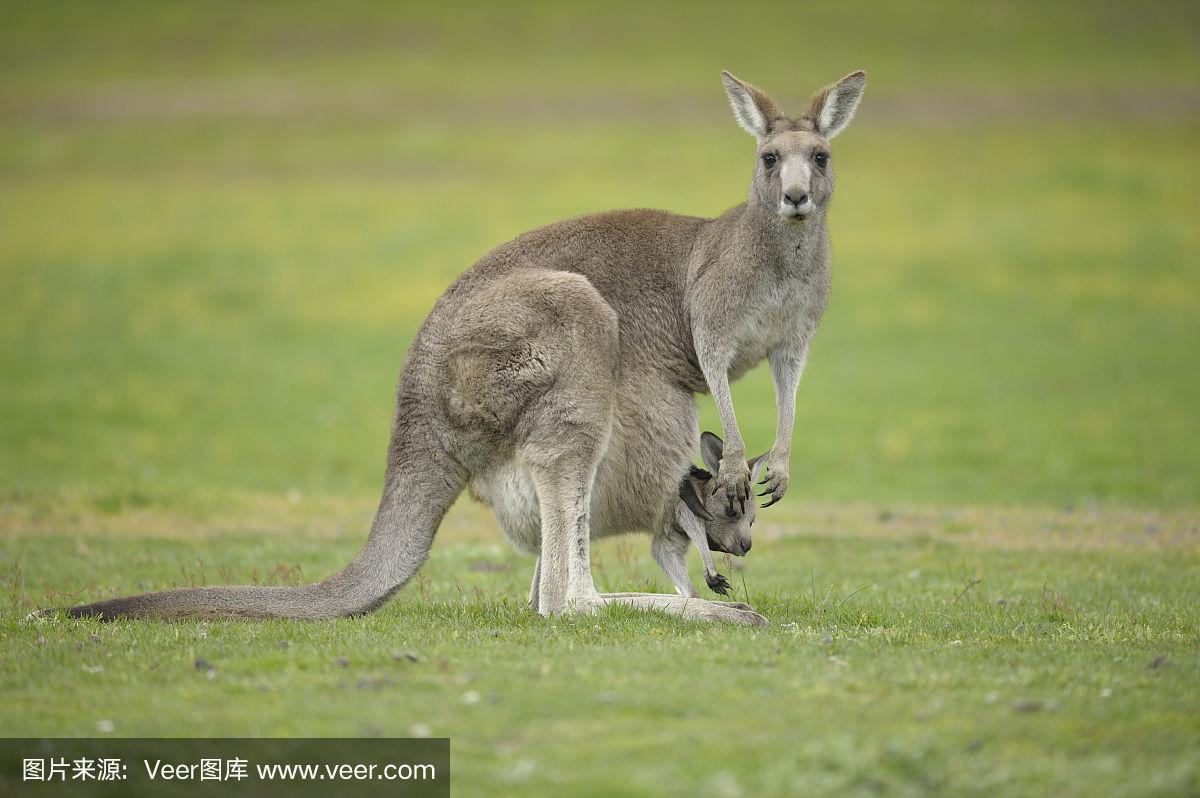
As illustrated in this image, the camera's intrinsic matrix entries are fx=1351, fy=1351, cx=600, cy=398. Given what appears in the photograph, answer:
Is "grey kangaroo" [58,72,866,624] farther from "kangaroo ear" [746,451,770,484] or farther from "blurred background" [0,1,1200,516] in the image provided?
"blurred background" [0,1,1200,516]

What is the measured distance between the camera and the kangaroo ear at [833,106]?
8.23 meters

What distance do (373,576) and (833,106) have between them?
3943mm

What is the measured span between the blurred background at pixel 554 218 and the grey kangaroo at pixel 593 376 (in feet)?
23.5

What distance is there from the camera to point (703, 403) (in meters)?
26.5

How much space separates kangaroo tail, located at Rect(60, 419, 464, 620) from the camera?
24.3ft

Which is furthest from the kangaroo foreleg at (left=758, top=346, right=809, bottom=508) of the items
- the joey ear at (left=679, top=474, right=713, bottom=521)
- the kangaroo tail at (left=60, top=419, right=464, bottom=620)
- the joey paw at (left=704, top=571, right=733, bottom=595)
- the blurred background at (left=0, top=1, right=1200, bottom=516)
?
the blurred background at (left=0, top=1, right=1200, bottom=516)

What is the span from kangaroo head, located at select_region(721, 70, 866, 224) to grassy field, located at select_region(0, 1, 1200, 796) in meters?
2.49

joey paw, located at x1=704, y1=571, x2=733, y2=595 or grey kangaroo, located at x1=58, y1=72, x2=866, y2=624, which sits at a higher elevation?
grey kangaroo, located at x1=58, y1=72, x2=866, y2=624

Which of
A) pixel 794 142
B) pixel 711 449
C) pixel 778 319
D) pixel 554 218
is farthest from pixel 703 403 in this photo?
pixel 794 142

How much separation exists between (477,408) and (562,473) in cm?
63

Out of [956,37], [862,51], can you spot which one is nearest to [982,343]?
[862,51]

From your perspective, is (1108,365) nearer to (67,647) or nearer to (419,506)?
(419,506)

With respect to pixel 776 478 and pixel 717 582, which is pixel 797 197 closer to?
pixel 776 478

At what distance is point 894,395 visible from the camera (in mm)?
24297
